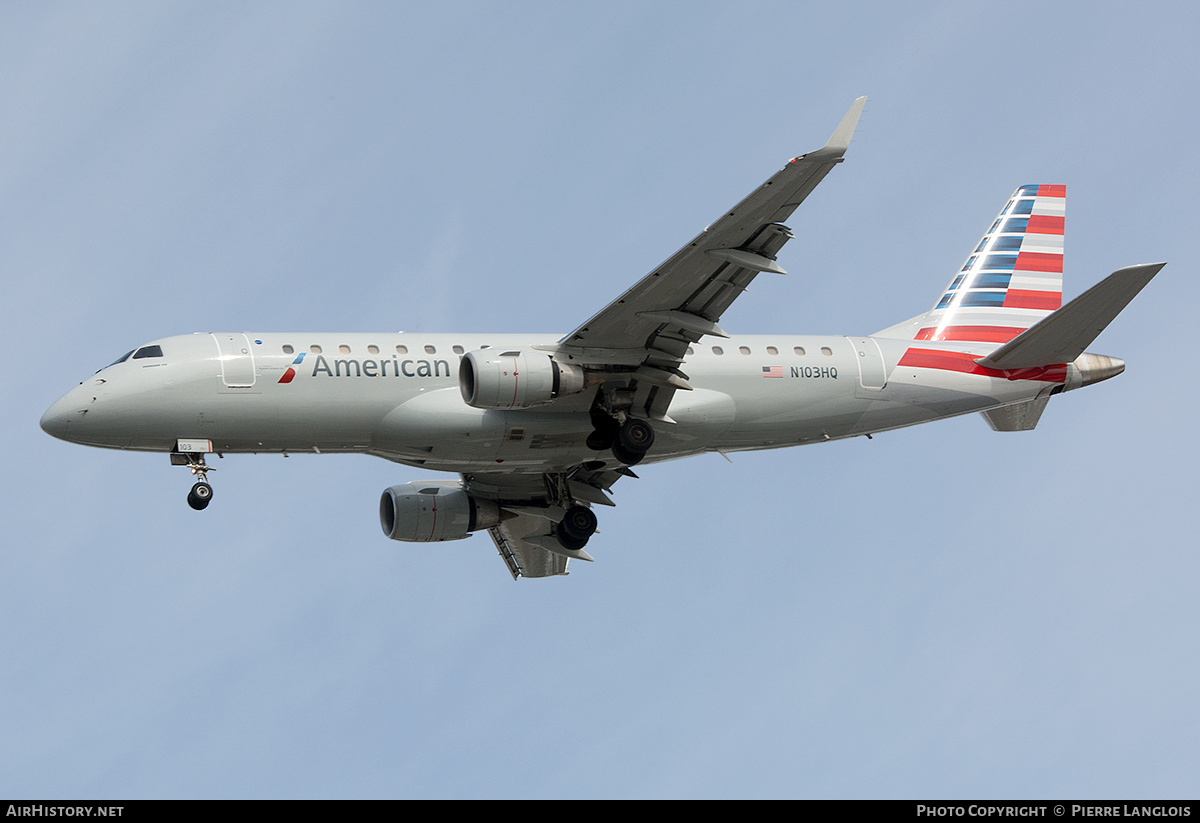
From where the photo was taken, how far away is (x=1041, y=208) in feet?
150

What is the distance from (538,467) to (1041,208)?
18.5m

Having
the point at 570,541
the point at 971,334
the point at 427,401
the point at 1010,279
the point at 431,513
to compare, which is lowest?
the point at 570,541

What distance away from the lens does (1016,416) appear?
41.6 m

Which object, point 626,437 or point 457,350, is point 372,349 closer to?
point 457,350

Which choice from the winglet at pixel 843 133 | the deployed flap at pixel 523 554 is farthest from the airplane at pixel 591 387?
the deployed flap at pixel 523 554

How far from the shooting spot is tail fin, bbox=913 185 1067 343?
4225 centimetres

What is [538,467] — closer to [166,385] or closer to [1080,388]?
[166,385]

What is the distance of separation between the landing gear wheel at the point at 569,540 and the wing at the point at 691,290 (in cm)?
567

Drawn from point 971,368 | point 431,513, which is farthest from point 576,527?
point 971,368

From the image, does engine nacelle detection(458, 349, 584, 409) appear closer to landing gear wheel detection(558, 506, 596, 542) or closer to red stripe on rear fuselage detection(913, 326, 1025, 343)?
landing gear wheel detection(558, 506, 596, 542)

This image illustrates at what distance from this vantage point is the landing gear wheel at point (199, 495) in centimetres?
3506

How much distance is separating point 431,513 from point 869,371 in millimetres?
13050
